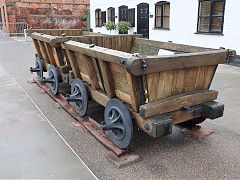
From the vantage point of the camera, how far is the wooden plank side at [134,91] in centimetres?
273

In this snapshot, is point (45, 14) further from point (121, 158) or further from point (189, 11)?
point (121, 158)

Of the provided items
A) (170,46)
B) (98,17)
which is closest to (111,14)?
(98,17)

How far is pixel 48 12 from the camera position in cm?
2489

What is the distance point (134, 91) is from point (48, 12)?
24.5m

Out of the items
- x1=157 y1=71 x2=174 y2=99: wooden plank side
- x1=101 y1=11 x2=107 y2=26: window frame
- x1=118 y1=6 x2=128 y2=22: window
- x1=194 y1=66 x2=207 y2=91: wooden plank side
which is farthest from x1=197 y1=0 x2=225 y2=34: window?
x1=101 y1=11 x2=107 y2=26: window frame

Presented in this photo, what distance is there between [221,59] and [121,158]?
175cm

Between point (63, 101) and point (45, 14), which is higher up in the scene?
point (45, 14)

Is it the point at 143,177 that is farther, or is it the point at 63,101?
the point at 63,101

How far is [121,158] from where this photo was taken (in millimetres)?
3115

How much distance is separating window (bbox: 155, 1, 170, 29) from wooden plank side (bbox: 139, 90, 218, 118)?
9.78 metres

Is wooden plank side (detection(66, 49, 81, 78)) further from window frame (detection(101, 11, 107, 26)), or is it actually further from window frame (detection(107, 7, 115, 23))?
→ window frame (detection(101, 11, 107, 26))

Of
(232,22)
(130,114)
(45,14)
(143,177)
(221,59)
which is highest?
(45,14)

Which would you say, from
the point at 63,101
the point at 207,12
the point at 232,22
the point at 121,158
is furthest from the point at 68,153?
the point at 207,12

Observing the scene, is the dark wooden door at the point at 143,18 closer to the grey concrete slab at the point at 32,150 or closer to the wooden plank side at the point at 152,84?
the grey concrete slab at the point at 32,150
